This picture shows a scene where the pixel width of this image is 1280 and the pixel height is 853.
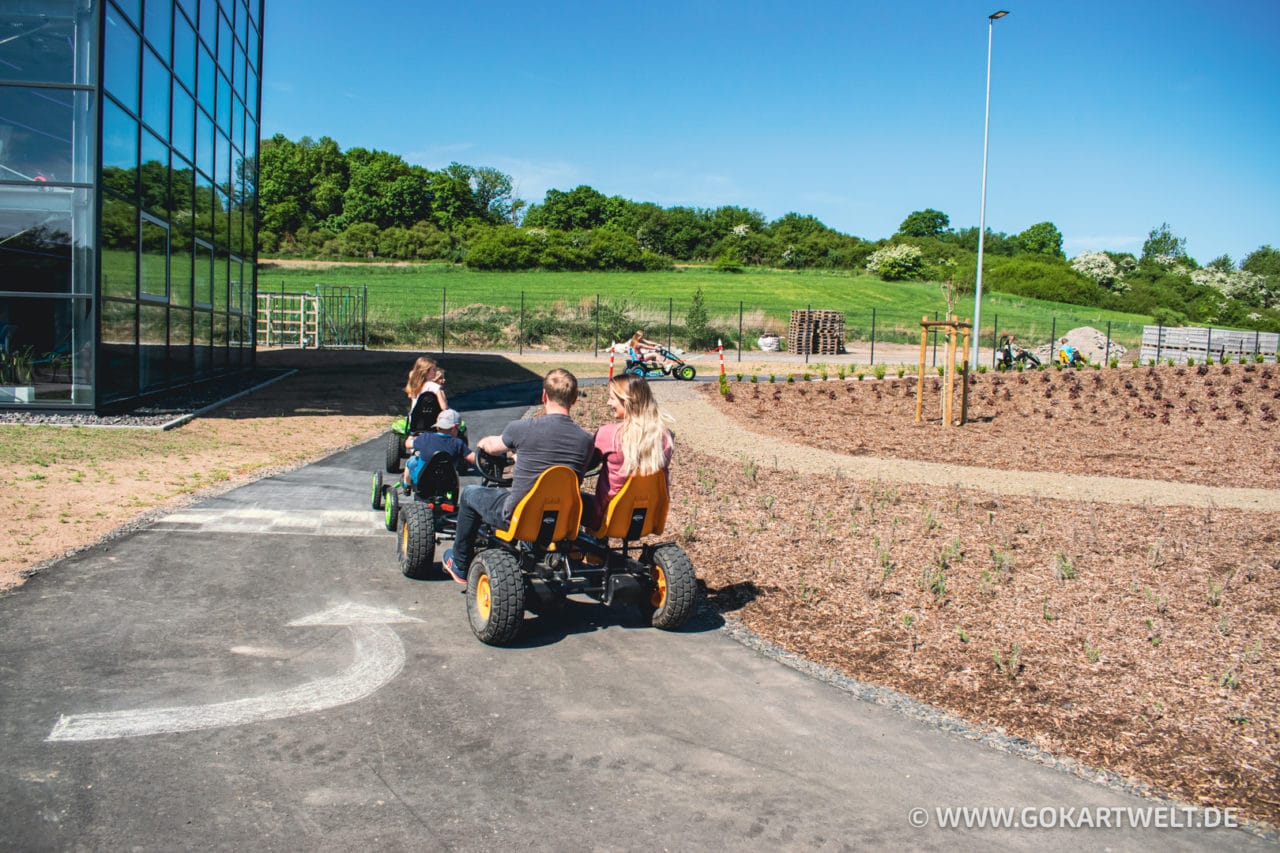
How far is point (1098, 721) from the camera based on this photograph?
15.2 ft

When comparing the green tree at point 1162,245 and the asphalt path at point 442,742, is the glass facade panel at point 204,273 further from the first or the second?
the green tree at point 1162,245

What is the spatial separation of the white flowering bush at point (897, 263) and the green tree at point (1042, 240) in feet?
112

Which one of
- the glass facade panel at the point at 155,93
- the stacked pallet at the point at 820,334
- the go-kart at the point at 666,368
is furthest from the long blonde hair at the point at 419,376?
the stacked pallet at the point at 820,334

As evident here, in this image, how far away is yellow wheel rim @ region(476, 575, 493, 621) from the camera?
5.37 m

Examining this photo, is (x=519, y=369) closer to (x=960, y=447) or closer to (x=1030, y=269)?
(x=960, y=447)

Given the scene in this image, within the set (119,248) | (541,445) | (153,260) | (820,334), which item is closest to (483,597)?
(541,445)

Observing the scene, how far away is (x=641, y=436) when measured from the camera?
17.7 ft

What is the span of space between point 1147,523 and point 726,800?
6.65 metres

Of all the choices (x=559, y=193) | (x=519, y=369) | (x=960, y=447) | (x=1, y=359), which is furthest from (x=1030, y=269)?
(x=1, y=359)

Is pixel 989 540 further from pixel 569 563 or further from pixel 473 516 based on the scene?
pixel 473 516

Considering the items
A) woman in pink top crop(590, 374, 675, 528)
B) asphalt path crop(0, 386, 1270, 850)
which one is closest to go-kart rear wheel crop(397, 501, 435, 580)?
asphalt path crop(0, 386, 1270, 850)

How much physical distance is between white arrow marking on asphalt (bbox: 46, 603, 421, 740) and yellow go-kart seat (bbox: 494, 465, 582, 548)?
3.14 feet

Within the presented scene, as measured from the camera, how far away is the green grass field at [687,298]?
47.8 m

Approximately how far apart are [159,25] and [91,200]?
14.6 feet
